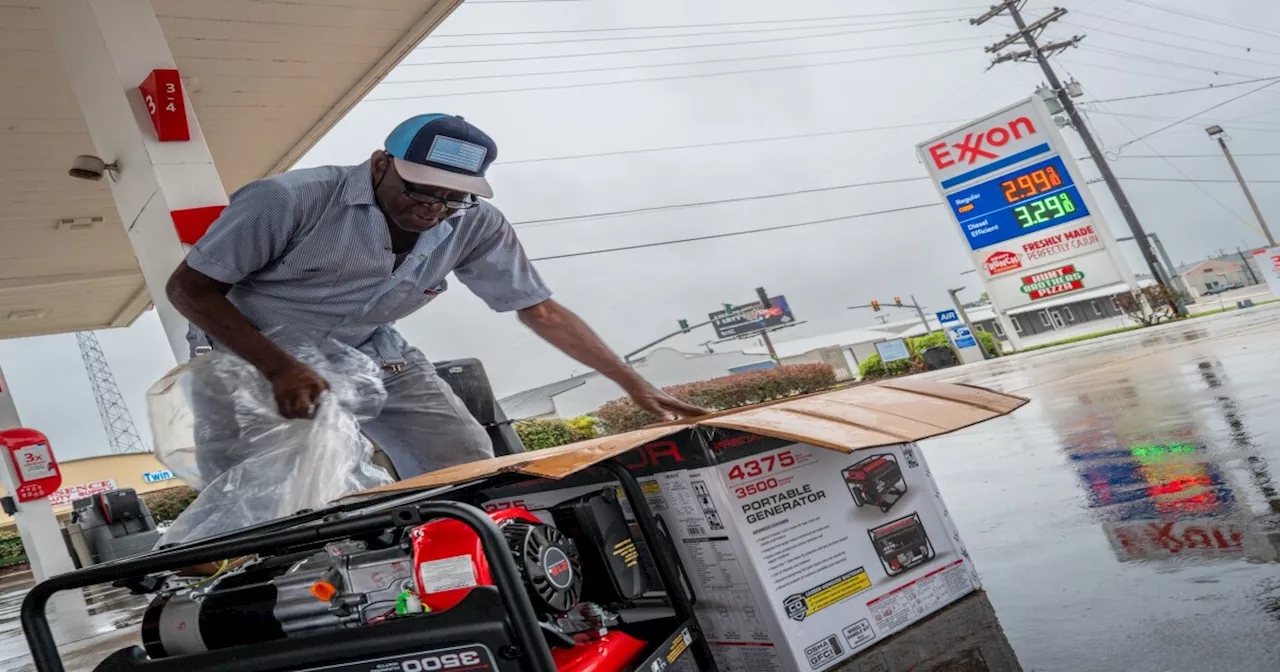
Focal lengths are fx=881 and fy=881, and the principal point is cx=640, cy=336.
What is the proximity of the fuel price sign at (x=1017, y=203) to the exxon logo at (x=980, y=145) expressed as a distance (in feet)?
2.95

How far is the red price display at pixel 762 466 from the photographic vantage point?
63.8 inches

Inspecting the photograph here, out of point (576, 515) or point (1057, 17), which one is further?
point (1057, 17)

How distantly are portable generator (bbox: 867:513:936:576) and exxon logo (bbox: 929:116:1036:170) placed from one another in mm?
28368

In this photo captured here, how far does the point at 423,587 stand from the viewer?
1344mm

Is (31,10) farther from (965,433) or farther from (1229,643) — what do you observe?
(965,433)

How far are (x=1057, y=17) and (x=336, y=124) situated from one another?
101 ft

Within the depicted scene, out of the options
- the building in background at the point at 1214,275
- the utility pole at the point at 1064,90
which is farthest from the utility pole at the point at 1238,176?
the building in background at the point at 1214,275

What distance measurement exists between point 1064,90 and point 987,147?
15.0 feet

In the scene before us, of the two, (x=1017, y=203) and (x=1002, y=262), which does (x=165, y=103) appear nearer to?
(x=1017, y=203)

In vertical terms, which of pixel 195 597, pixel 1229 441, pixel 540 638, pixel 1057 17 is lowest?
pixel 1229 441

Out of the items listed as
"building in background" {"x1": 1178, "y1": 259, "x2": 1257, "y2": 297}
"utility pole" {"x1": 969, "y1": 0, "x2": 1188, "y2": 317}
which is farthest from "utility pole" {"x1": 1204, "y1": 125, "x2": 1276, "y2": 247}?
"building in background" {"x1": 1178, "y1": 259, "x2": 1257, "y2": 297}

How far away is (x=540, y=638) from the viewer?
1.14 meters

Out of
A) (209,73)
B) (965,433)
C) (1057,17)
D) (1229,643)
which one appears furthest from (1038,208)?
(1229,643)

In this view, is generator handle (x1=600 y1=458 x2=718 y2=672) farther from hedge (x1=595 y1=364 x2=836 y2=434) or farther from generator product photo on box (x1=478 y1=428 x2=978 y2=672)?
hedge (x1=595 y1=364 x2=836 y2=434)
